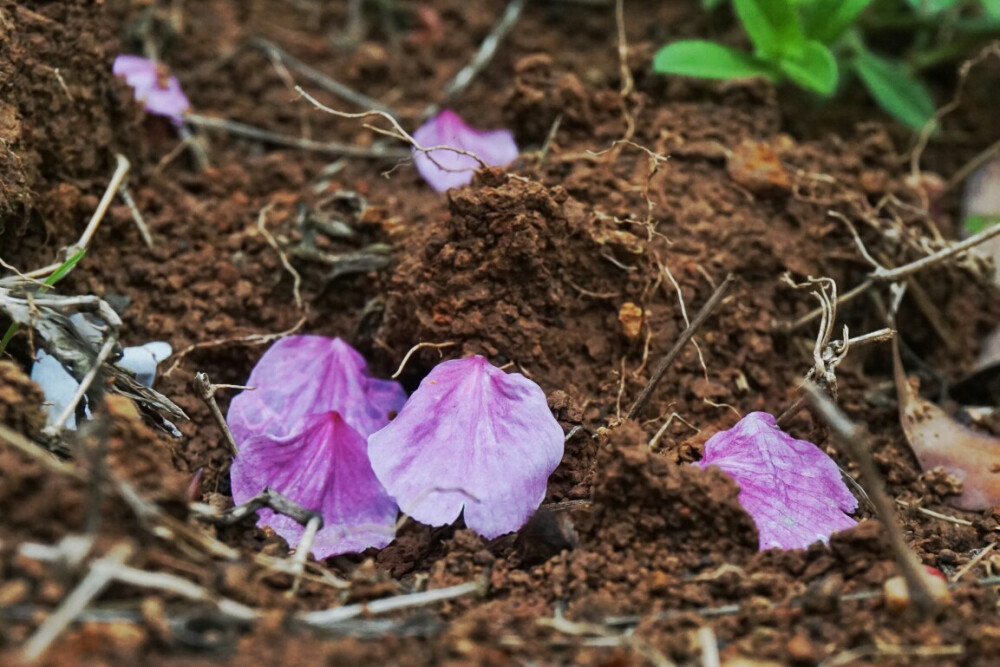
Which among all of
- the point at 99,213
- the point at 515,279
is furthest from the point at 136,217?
the point at 515,279

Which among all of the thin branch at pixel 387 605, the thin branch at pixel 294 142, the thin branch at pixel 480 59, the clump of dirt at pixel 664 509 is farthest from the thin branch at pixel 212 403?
the thin branch at pixel 480 59

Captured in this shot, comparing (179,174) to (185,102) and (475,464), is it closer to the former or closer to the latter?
(185,102)

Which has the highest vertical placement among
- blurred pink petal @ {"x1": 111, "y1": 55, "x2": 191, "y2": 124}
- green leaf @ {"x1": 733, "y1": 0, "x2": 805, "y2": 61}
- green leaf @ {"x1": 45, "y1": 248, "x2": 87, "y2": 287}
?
green leaf @ {"x1": 733, "y1": 0, "x2": 805, "y2": 61}

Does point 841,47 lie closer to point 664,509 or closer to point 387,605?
point 664,509

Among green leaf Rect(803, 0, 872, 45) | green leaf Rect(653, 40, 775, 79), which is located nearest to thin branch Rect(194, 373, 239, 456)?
green leaf Rect(653, 40, 775, 79)

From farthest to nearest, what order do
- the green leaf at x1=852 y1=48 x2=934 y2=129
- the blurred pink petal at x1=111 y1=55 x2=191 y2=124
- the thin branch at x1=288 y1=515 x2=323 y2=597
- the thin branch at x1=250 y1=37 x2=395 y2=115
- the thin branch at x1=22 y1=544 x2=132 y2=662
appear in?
the thin branch at x1=250 y1=37 x2=395 y2=115 → the green leaf at x1=852 y1=48 x2=934 y2=129 → the blurred pink petal at x1=111 y1=55 x2=191 y2=124 → the thin branch at x1=288 y1=515 x2=323 y2=597 → the thin branch at x1=22 y1=544 x2=132 y2=662

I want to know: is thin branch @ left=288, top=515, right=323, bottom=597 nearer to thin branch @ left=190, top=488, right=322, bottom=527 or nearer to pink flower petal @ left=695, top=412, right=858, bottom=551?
thin branch @ left=190, top=488, right=322, bottom=527

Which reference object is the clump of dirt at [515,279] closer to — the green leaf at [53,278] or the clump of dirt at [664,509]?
the clump of dirt at [664,509]
